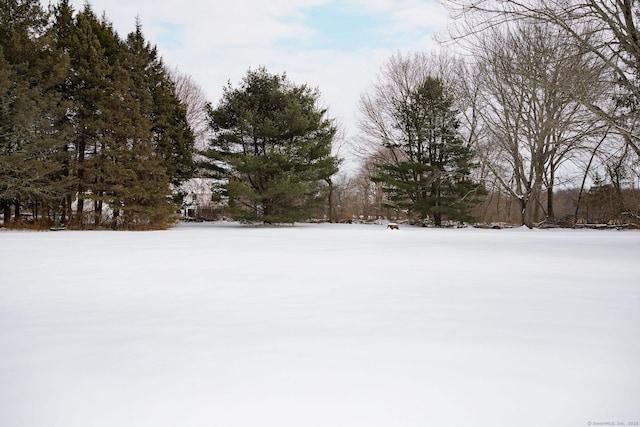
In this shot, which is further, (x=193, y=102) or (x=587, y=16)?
(x=193, y=102)

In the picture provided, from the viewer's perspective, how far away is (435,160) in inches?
719

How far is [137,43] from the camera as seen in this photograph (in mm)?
16234

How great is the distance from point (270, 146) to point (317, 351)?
15879 mm

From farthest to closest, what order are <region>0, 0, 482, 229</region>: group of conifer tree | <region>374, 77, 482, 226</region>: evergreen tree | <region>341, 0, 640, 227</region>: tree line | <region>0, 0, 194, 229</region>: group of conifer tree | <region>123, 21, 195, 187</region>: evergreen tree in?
1. <region>374, 77, 482, 226</region>: evergreen tree
2. <region>123, 21, 195, 187</region>: evergreen tree
3. <region>0, 0, 482, 229</region>: group of conifer tree
4. <region>0, 0, 194, 229</region>: group of conifer tree
5. <region>341, 0, 640, 227</region>: tree line

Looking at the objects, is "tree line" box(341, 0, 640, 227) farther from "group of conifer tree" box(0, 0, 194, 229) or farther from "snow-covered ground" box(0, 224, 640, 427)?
"group of conifer tree" box(0, 0, 194, 229)

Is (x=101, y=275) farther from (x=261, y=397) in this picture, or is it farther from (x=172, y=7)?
(x=172, y=7)

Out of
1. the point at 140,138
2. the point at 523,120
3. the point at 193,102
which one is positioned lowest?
the point at 140,138

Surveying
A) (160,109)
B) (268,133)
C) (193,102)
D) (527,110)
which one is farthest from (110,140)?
(527,110)

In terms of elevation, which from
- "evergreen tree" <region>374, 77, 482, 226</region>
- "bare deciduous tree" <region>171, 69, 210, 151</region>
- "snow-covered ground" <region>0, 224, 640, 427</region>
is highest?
"bare deciduous tree" <region>171, 69, 210, 151</region>

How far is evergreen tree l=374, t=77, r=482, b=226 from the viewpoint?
57.4ft

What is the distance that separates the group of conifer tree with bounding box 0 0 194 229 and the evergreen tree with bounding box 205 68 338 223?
3.02 metres

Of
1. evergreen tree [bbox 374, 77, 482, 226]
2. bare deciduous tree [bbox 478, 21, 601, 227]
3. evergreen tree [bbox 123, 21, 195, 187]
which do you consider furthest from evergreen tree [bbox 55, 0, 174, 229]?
bare deciduous tree [bbox 478, 21, 601, 227]

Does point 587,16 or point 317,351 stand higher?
point 587,16

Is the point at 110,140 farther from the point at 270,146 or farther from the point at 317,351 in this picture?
the point at 317,351
